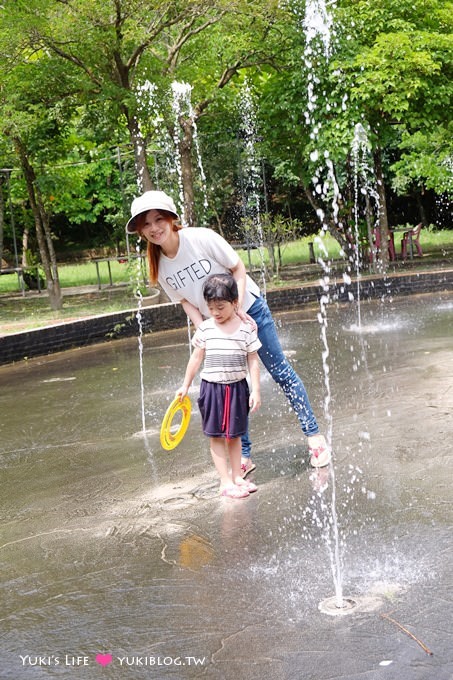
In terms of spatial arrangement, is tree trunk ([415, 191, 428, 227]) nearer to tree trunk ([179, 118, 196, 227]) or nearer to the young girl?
tree trunk ([179, 118, 196, 227])

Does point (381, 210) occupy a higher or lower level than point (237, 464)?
higher

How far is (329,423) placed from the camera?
21.4 feet

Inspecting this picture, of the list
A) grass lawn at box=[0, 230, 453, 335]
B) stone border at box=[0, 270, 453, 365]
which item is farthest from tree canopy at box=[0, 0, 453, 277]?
stone border at box=[0, 270, 453, 365]

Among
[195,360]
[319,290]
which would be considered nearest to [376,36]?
[319,290]

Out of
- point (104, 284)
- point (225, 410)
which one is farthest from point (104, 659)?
point (104, 284)

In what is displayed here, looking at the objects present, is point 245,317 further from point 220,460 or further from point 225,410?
point 220,460

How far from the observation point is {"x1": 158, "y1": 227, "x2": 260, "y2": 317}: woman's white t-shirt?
16.7 ft

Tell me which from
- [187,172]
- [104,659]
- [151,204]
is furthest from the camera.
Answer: [187,172]

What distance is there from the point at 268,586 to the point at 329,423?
2726mm

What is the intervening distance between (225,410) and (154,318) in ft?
28.0

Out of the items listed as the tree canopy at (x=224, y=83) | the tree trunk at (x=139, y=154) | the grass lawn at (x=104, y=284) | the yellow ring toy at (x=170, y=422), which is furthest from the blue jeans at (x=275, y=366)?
the tree trunk at (x=139, y=154)

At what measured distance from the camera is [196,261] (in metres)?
5.11

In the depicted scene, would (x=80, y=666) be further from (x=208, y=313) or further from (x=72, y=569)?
(x=208, y=313)

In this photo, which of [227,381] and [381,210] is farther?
[381,210]
